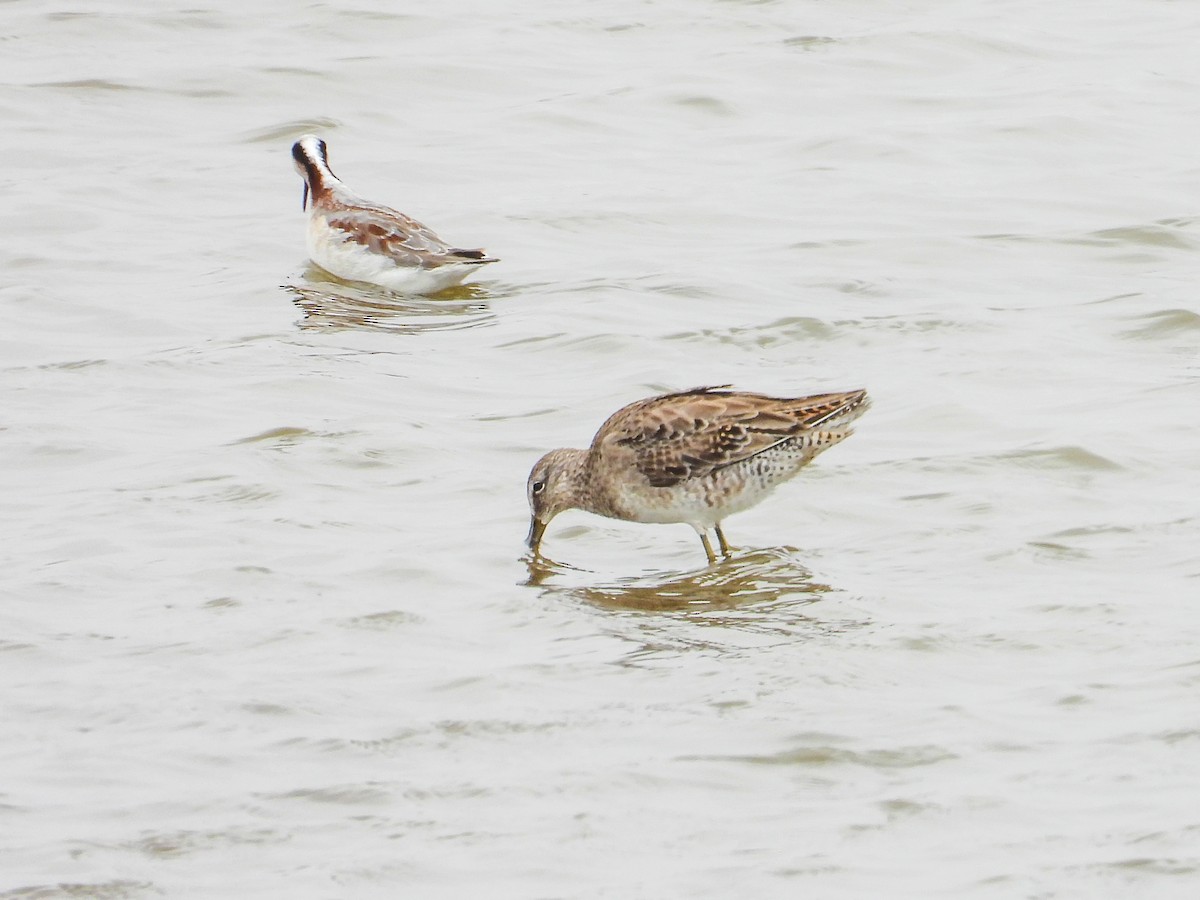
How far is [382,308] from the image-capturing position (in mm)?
13570

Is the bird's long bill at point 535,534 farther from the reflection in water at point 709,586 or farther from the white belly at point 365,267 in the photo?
the white belly at point 365,267

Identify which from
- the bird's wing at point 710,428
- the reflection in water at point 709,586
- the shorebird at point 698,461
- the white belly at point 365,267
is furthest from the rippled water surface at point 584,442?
the bird's wing at point 710,428

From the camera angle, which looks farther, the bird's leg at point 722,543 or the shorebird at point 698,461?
the bird's leg at point 722,543

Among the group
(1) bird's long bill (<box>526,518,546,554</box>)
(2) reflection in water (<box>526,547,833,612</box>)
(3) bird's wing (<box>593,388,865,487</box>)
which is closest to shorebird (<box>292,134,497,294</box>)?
(3) bird's wing (<box>593,388,865,487</box>)

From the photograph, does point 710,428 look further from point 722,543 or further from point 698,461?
point 722,543

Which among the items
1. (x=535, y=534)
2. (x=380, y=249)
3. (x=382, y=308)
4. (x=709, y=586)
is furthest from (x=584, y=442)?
(x=380, y=249)

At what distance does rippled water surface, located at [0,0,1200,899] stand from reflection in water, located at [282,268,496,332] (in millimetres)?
49

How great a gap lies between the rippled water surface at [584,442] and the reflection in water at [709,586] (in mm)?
30

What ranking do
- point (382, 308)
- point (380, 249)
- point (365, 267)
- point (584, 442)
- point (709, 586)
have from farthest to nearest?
1. point (365, 267)
2. point (380, 249)
3. point (382, 308)
4. point (584, 442)
5. point (709, 586)

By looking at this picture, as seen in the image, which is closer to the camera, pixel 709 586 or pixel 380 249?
pixel 709 586

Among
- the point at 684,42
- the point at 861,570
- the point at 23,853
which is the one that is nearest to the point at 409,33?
the point at 684,42

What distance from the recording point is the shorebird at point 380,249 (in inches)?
526

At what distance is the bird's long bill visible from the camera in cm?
903

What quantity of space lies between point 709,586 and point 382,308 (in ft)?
17.8
